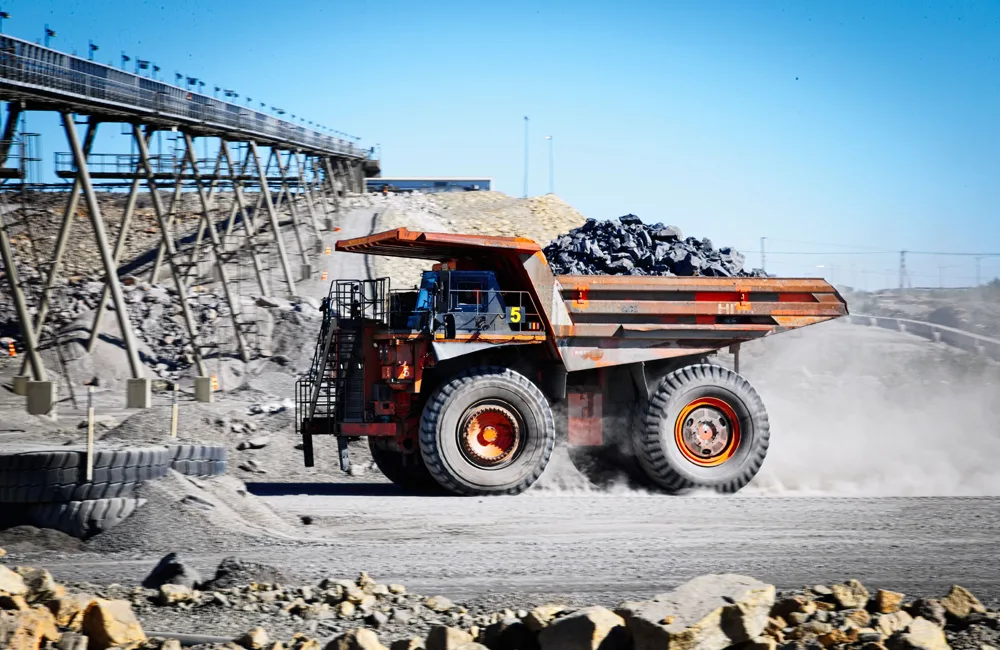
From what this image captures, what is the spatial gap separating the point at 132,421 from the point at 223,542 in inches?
293

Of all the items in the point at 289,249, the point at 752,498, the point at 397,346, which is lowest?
the point at 752,498

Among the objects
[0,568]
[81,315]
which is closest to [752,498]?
[0,568]

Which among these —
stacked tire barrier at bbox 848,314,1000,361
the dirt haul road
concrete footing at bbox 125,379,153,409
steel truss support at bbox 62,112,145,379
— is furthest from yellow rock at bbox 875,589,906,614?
steel truss support at bbox 62,112,145,379

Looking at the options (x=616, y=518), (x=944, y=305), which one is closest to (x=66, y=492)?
(x=616, y=518)

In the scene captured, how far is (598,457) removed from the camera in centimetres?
1476

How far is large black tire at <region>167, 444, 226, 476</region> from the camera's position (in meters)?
12.1

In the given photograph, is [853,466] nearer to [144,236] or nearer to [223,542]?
[223,542]

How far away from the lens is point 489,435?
13.3 m

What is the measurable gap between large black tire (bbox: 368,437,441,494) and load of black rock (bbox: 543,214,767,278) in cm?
347

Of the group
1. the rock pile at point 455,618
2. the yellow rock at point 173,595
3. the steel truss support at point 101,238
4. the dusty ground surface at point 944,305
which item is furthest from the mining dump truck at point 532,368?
the dusty ground surface at point 944,305

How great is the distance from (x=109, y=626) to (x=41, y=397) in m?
16.0

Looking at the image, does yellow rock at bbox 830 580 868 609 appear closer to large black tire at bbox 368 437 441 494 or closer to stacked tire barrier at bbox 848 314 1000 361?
large black tire at bbox 368 437 441 494

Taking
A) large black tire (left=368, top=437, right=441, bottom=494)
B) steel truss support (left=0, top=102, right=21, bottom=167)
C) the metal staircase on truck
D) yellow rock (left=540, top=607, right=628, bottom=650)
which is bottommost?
large black tire (left=368, top=437, right=441, bottom=494)

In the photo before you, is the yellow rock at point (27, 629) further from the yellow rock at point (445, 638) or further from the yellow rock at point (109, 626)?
the yellow rock at point (445, 638)
